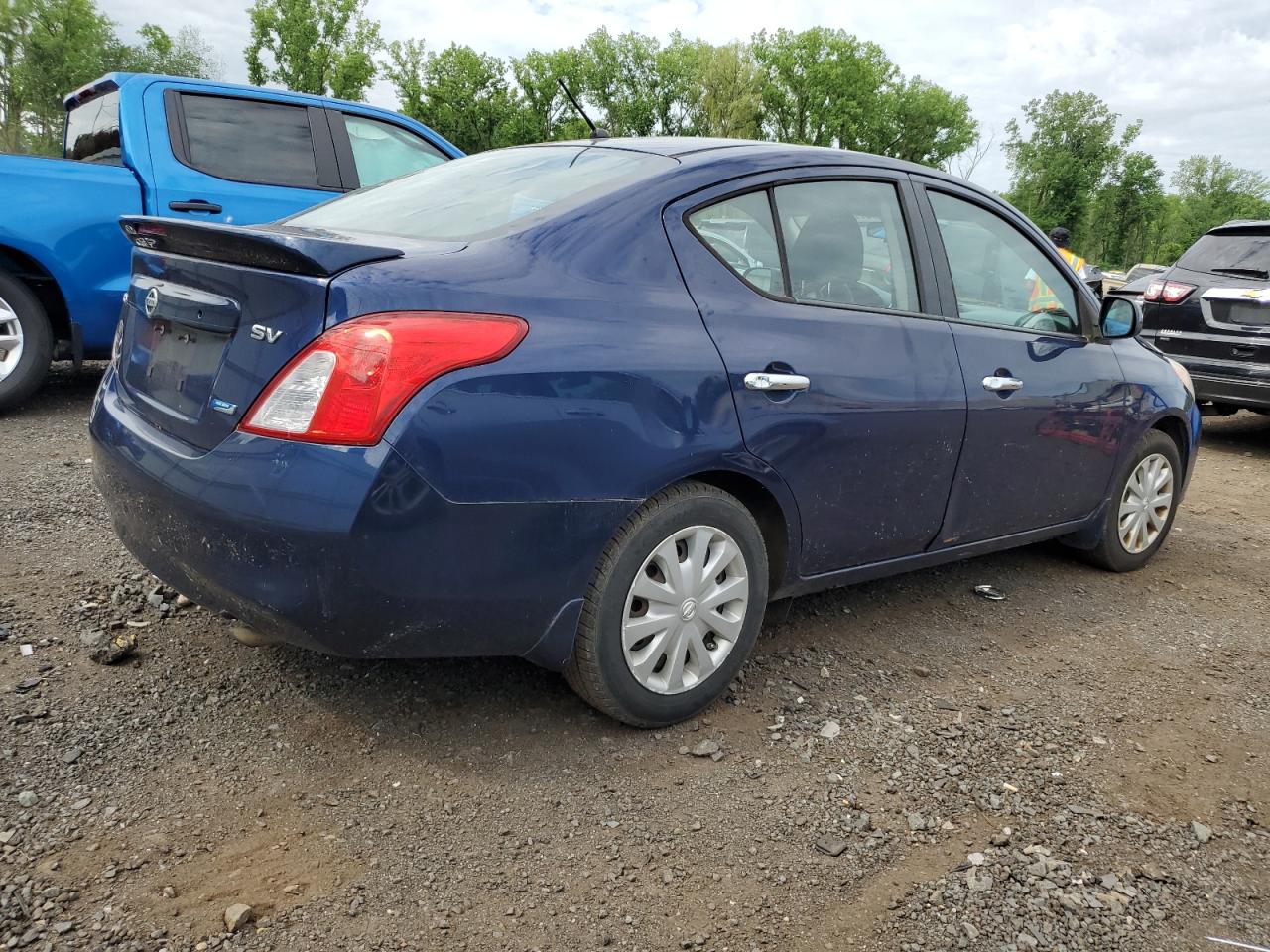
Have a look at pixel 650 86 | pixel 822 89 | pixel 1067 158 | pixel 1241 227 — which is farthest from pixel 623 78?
pixel 1241 227

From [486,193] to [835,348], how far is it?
3.72 ft

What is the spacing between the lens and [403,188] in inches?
132

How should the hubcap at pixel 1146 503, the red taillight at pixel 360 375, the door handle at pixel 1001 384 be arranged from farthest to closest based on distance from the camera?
the hubcap at pixel 1146 503
the door handle at pixel 1001 384
the red taillight at pixel 360 375

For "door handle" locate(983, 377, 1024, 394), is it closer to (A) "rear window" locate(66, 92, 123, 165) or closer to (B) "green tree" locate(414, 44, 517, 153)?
(A) "rear window" locate(66, 92, 123, 165)

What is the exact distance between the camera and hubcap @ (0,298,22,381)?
5.46 m

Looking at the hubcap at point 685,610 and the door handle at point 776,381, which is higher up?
the door handle at point 776,381

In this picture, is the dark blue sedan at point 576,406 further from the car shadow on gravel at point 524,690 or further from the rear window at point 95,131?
the rear window at point 95,131

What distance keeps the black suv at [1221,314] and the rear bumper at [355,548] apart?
267 inches

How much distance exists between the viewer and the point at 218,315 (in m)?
2.46

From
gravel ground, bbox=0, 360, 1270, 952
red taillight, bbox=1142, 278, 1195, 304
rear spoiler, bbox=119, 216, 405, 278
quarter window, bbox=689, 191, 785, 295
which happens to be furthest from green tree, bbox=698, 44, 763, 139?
rear spoiler, bbox=119, 216, 405, 278

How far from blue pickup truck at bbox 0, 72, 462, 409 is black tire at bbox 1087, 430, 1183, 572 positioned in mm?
4499

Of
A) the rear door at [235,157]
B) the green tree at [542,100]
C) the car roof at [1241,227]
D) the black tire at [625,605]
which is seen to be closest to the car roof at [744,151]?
the black tire at [625,605]

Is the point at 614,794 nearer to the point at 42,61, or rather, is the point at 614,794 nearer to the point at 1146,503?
the point at 1146,503

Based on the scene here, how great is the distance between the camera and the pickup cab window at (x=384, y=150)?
664 cm
